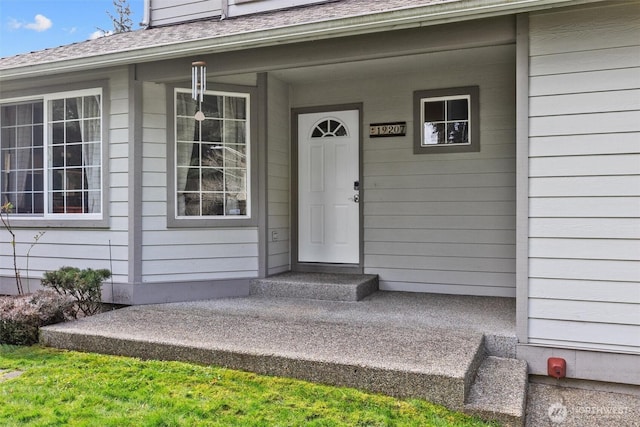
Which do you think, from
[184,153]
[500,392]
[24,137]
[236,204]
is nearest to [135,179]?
[184,153]

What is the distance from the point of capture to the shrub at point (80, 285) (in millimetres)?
4336

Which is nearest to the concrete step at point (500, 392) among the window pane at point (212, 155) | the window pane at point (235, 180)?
the window pane at point (235, 180)

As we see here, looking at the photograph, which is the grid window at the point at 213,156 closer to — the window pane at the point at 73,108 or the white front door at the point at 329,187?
the white front door at the point at 329,187

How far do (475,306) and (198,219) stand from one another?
115 inches

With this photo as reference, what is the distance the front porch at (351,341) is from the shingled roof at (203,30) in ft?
7.86

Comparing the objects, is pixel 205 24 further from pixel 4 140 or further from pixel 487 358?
pixel 487 358

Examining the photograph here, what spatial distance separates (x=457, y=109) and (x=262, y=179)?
87.1 inches

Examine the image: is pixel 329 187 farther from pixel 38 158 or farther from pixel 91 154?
pixel 38 158

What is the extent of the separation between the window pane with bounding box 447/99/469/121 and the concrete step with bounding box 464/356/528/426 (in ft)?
8.65

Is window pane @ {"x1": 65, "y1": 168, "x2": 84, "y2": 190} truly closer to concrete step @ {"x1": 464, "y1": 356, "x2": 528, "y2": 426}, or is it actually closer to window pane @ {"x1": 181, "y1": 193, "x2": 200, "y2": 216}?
window pane @ {"x1": 181, "y1": 193, "x2": 200, "y2": 216}

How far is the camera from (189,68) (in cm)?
446

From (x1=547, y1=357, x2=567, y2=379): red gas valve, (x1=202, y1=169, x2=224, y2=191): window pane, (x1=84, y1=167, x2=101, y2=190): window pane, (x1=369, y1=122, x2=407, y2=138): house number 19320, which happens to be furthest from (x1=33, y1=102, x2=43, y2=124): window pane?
(x1=547, y1=357, x2=567, y2=379): red gas valve

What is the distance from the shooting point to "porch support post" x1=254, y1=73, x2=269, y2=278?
203 inches

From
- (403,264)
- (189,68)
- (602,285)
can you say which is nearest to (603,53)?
(602,285)
